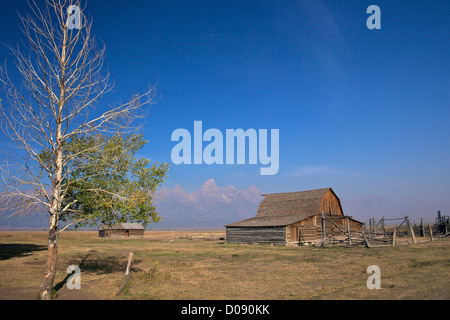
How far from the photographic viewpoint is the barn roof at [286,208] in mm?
44906

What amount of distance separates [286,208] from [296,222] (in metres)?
8.59

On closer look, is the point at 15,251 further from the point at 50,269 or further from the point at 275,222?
the point at 275,222

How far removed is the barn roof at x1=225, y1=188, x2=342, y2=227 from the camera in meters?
44.9

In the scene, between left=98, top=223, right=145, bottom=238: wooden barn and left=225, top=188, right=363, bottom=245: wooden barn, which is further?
left=98, top=223, right=145, bottom=238: wooden barn

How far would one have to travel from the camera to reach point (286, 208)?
50.6m

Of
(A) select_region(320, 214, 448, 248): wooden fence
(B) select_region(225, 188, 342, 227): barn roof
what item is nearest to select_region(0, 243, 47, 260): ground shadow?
(B) select_region(225, 188, 342, 227): barn roof

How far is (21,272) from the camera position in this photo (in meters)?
20.1

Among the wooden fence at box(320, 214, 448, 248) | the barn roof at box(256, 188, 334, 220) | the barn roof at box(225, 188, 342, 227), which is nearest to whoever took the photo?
the wooden fence at box(320, 214, 448, 248)

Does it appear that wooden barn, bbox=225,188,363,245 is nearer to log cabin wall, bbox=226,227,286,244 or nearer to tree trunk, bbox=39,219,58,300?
log cabin wall, bbox=226,227,286,244

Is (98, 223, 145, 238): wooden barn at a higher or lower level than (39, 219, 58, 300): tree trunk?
lower

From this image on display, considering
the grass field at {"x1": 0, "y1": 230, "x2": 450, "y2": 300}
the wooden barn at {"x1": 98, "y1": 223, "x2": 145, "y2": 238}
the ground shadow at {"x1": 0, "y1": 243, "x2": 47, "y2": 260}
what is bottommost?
the wooden barn at {"x1": 98, "y1": 223, "x2": 145, "y2": 238}

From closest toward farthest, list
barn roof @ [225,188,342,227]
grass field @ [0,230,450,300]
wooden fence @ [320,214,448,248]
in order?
1. grass field @ [0,230,450,300]
2. wooden fence @ [320,214,448,248]
3. barn roof @ [225,188,342,227]
